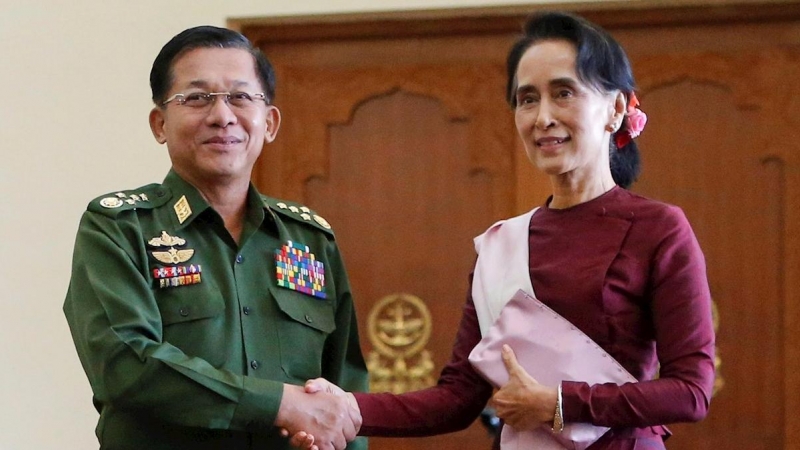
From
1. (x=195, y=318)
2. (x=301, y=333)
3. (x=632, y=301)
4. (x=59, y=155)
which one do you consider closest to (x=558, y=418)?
(x=632, y=301)

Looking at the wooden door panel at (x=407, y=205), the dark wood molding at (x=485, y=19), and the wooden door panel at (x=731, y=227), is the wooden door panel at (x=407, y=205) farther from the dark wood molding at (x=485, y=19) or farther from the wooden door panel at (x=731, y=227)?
the wooden door panel at (x=731, y=227)

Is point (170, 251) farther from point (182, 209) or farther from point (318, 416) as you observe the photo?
point (318, 416)

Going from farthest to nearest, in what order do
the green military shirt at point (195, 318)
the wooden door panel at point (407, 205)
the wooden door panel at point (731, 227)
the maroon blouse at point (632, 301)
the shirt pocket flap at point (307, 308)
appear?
the wooden door panel at point (407, 205)
the wooden door panel at point (731, 227)
the shirt pocket flap at point (307, 308)
the green military shirt at point (195, 318)
the maroon blouse at point (632, 301)

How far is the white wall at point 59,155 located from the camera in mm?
3484

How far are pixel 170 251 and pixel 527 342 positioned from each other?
0.65m

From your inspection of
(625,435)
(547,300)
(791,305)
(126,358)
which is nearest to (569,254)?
(547,300)

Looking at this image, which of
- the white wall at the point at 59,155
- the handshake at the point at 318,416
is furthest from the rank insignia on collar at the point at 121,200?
the white wall at the point at 59,155

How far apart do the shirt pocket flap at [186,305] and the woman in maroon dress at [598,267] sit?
233 mm

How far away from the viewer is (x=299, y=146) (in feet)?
11.7

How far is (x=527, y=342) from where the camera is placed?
1.89 meters

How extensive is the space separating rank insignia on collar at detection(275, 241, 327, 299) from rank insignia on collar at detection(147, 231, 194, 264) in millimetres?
176

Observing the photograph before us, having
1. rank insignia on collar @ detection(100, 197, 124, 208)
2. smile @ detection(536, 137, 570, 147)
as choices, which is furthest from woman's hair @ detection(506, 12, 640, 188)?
rank insignia on collar @ detection(100, 197, 124, 208)

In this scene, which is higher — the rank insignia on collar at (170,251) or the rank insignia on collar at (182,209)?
the rank insignia on collar at (182,209)

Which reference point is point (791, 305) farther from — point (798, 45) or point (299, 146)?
point (299, 146)
